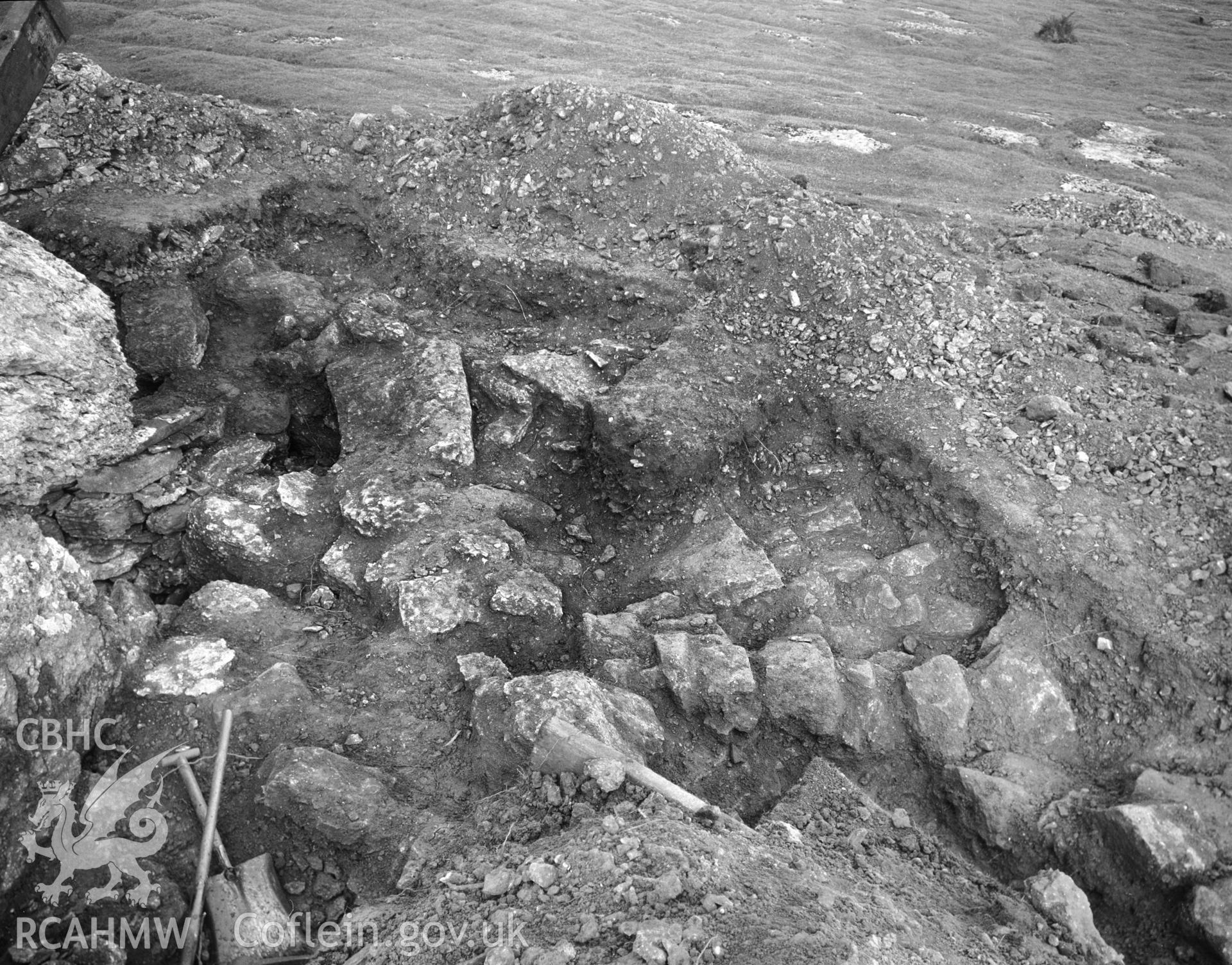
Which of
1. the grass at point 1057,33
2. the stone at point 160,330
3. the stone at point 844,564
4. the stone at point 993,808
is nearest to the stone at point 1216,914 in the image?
the stone at point 993,808

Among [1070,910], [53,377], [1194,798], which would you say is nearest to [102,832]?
[53,377]

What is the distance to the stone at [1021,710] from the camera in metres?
4.29

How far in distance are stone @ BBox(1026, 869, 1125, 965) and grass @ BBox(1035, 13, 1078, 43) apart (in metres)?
21.2

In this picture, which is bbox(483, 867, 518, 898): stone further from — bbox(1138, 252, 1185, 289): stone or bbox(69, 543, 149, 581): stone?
bbox(1138, 252, 1185, 289): stone

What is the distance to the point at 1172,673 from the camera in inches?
167

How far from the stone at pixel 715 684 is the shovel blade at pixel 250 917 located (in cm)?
212

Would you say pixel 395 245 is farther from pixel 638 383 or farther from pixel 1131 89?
pixel 1131 89

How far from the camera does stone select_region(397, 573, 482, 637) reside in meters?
4.71

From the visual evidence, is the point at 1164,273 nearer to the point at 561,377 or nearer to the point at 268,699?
the point at 561,377

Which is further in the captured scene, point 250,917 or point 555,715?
point 555,715

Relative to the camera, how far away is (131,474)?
5.24 m

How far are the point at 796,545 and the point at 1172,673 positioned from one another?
83.4 inches

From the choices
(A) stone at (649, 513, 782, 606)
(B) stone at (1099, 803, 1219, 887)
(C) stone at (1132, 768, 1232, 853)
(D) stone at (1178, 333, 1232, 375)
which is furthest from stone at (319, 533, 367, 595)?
(D) stone at (1178, 333, 1232, 375)

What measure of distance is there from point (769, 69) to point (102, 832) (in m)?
15.0
